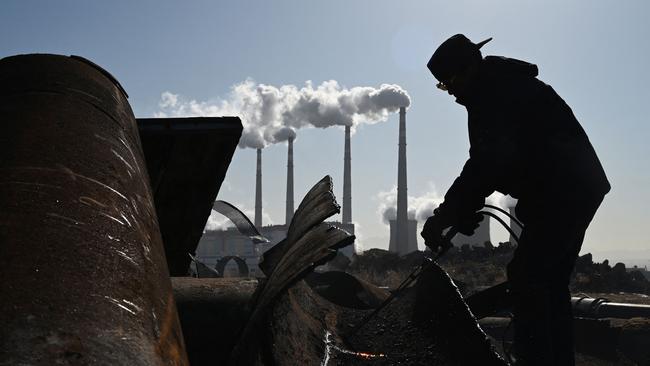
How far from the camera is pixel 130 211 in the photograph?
1.48 metres

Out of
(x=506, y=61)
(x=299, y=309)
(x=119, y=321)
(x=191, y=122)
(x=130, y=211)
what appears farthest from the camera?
(x=191, y=122)

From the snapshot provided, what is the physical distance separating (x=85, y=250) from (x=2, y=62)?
4.36ft

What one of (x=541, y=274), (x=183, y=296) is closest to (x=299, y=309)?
(x=183, y=296)

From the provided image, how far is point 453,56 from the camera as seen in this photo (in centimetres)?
293

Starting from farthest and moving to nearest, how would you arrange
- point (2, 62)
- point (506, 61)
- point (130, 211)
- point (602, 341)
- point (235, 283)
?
point (602, 341)
point (235, 283)
point (506, 61)
point (2, 62)
point (130, 211)

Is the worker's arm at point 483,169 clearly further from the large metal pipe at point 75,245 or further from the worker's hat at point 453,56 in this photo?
the large metal pipe at point 75,245

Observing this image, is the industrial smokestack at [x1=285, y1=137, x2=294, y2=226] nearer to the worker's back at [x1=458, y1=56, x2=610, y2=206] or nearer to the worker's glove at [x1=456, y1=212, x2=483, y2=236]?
the worker's glove at [x1=456, y1=212, x2=483, y2=236]

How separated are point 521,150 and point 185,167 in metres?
2.01

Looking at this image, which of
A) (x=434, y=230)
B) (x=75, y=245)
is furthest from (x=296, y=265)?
(x=434, y=230)

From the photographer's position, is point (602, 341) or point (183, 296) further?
point (602, 341)

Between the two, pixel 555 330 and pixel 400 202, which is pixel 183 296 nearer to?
pixel 555 330

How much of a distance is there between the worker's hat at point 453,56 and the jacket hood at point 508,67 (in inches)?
2.7

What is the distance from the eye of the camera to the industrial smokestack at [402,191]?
47.3m

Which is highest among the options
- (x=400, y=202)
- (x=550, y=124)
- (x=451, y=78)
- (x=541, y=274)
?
(x=400, y=202)
